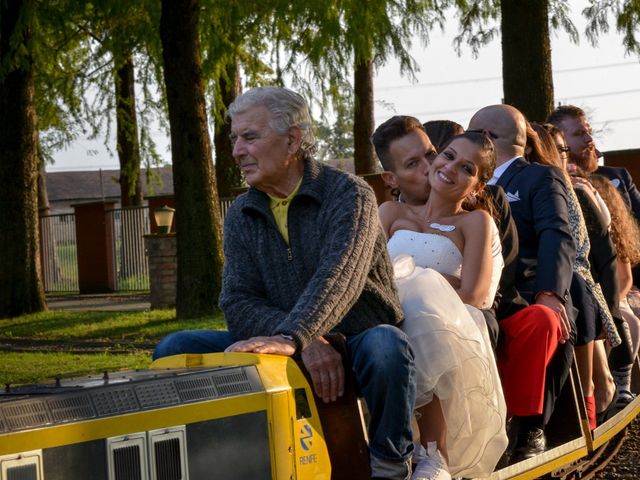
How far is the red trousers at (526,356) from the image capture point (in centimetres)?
595

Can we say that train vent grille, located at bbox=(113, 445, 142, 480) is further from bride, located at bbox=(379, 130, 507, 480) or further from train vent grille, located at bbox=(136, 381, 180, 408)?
bride, located at bbox=(379, 130, 507, 480)

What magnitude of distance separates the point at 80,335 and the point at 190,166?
3.03 m

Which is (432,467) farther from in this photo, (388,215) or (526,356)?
(388,215)

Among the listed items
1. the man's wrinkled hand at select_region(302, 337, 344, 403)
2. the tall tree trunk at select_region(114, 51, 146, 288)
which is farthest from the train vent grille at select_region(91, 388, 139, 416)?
the tall tree trunk at select_region(114, 51, 146, 288)

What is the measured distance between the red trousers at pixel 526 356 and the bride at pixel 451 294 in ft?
1.07

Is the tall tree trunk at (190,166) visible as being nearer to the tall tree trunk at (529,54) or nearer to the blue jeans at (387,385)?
the tall tree trunk at (529,54)

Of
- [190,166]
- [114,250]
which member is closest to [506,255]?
[190,166]

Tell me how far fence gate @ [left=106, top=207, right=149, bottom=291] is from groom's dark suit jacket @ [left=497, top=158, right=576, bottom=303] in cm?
2629

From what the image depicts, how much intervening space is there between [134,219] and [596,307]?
87.6ft

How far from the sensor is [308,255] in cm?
482

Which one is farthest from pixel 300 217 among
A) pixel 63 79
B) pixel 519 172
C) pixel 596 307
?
pixel 63 79

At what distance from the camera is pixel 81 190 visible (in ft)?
340

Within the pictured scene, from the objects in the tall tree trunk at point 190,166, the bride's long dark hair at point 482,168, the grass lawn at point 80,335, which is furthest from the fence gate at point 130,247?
the bride's long dark hair at point 482,168

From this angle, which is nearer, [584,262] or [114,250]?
[584,262]
